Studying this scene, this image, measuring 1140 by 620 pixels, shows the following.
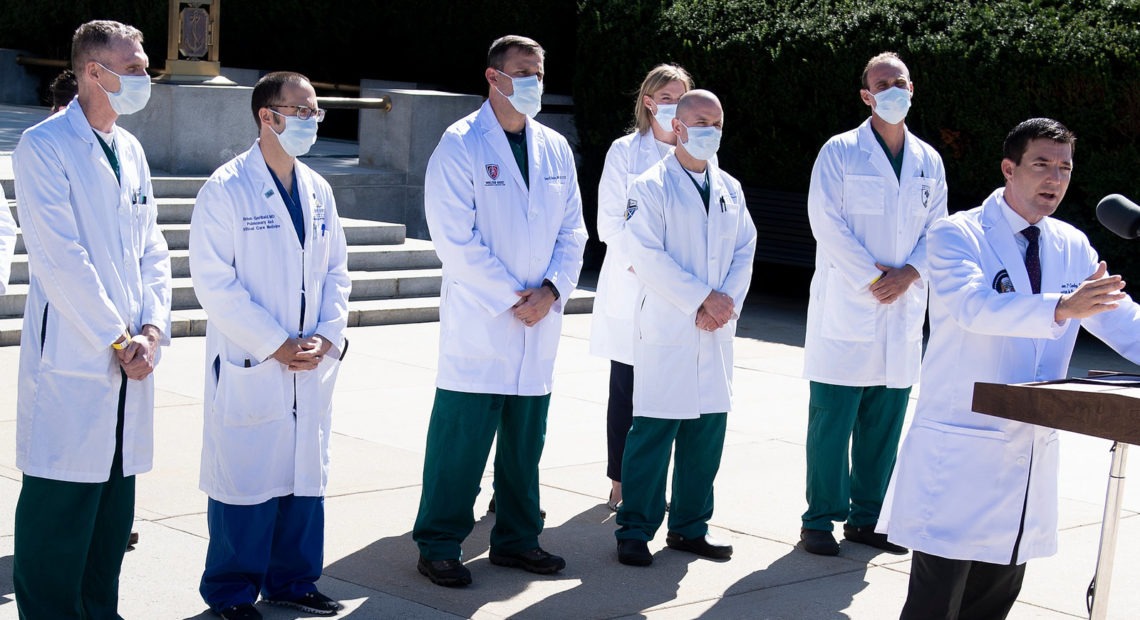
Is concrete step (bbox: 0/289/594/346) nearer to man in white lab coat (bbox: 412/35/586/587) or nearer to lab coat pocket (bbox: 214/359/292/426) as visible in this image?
man in white lab coat (bbox: 412/35/586/587)

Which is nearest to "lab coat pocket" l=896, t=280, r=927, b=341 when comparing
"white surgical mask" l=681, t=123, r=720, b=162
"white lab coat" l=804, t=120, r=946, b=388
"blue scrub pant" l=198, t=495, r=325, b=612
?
"white lab coat" l=804, t=120, r=946, b=388

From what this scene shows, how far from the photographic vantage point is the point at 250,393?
5430 mm

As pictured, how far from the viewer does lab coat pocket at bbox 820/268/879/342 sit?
684 cm

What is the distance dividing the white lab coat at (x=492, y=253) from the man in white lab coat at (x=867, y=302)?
1.32m

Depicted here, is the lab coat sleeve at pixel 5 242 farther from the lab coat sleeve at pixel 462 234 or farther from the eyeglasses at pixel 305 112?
the lab coat sleeve at pixel 462 234

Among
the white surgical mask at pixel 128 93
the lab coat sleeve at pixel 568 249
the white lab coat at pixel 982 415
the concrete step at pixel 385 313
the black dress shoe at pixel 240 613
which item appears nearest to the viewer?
the white lab coat at pixel 982 415

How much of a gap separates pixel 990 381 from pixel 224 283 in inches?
103

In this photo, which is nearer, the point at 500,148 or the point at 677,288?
the point at 500,148

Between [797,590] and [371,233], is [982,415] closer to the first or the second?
[797,590]

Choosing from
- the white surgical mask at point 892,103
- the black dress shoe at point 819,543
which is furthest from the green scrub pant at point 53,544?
the white surgical mask at point 892,103

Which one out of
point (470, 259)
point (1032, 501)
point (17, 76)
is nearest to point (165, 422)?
point (470, 259)

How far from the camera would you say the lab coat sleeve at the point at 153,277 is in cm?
523

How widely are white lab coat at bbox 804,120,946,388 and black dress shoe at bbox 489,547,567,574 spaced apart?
153 centimetres

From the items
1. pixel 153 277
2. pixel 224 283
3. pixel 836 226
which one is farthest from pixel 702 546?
pixel 153 277
